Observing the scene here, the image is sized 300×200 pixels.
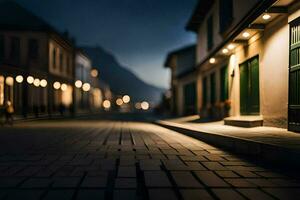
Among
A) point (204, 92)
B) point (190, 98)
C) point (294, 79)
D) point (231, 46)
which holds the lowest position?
point (190, 98)

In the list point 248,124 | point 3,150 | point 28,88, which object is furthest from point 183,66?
point 3,150

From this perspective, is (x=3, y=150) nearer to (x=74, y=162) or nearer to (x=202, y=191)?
(x=74, y=162)

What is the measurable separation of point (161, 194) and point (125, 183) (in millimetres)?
729

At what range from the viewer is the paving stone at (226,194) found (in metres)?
4.26

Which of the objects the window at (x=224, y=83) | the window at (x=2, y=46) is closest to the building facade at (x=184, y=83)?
the window at (x=224, y=83)

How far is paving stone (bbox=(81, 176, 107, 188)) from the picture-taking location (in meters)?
4.82

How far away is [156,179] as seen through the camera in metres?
5.25

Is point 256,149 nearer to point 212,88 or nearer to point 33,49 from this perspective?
point 212,88

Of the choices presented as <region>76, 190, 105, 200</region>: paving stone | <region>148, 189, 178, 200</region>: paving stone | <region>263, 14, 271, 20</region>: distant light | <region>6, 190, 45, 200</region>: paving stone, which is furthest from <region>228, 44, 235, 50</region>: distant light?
<region>6, 190, 45, 200</region>: paving stone

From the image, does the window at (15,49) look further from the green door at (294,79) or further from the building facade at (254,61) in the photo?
the green door at (294,79)

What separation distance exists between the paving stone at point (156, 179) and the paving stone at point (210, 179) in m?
0.50

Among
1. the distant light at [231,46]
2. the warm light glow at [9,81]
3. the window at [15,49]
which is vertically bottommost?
the warm light glow at [9,81]

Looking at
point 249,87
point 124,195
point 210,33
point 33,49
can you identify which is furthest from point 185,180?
point 33,49

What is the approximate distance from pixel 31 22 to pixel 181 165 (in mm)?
35482
